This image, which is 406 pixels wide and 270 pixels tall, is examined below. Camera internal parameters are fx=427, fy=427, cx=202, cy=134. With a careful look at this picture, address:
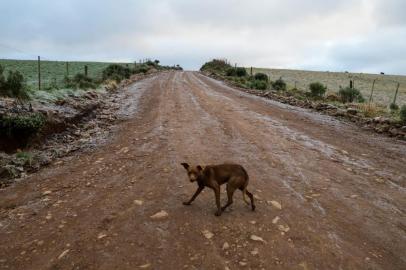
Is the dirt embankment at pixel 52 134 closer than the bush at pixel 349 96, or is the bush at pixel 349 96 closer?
the dirt embankment at pixel 52 134

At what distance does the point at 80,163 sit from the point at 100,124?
4810 mm

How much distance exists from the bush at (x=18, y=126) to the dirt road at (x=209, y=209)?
175cm

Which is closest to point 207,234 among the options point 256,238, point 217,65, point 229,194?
point 256,238

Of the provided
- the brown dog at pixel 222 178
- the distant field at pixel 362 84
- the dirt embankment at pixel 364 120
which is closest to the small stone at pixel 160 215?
the brown dog at pixel 222 178

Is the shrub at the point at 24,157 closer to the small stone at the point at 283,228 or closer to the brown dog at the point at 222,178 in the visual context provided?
the brown dog at the point at 222,178

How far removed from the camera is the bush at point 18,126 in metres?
10.9

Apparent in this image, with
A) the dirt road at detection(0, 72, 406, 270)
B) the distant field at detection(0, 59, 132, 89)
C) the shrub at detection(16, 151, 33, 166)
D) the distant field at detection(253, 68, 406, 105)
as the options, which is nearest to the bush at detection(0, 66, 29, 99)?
the shrub at detection(16, 151, 33, 166)

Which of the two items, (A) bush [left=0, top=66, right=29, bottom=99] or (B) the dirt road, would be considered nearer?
(B) the dirt road

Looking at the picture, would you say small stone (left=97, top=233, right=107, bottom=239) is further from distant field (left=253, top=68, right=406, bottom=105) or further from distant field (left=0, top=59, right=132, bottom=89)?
distant field (left=253, top=68, right=406, bottom=105)

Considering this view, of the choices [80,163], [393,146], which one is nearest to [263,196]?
[80,163]

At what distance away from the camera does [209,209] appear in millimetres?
6625

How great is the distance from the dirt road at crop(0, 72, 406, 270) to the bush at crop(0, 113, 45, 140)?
1.75 m

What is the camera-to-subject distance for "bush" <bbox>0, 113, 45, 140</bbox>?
1092cm

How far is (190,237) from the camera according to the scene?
18.9 ft
